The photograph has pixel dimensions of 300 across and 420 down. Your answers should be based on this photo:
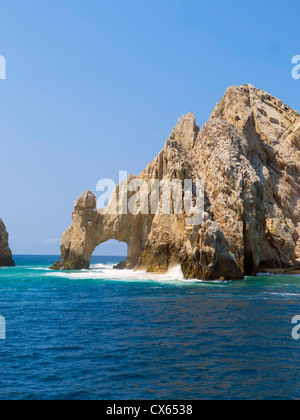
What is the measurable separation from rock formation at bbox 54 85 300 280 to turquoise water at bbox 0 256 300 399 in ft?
55.8

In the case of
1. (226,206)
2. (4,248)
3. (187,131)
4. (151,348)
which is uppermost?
(187,131)

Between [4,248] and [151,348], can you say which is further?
[4,248]

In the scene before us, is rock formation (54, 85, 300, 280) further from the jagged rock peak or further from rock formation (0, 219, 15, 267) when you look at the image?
rock formation (0, 219, 15, 267)

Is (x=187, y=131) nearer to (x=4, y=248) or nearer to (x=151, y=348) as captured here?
(x=4, y=248)

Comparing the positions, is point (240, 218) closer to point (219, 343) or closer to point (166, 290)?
point (166, 290)

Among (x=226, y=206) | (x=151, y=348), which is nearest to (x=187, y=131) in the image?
(x=226, y=206)

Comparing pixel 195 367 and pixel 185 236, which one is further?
pixel 185 236

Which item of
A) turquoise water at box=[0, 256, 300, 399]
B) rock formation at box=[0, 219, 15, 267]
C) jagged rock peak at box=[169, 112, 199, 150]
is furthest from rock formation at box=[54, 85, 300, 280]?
rock formation at box=[0, 219, 15, 267]

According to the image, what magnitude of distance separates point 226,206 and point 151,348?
39.9 meters

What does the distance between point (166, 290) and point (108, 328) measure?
56.5 feet

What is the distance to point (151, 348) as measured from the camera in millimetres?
19312
